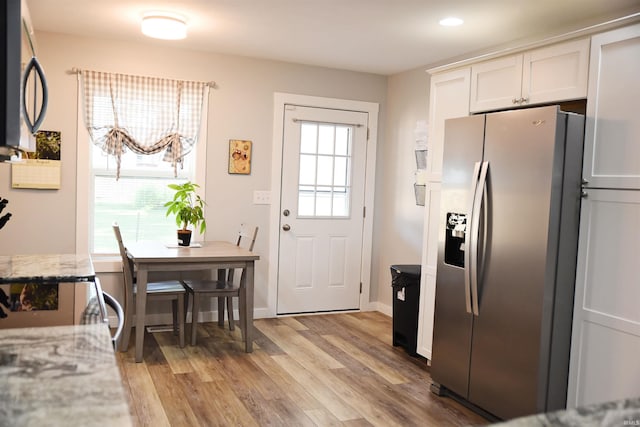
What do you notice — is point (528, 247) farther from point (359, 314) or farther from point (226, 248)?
point (359, 314)

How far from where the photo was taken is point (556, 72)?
118 inches

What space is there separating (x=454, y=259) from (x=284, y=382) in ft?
4.43

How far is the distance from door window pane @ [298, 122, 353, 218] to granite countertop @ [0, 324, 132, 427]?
3946 millimetres

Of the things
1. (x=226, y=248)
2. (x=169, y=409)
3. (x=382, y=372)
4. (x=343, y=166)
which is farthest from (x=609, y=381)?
(x=343, y=166)

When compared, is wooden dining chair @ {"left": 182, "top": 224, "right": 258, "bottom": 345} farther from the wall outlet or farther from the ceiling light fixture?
the ceiling light fixture

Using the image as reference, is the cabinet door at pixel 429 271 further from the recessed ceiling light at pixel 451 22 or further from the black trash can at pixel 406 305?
the recessed ceiling light at pixel 451 22

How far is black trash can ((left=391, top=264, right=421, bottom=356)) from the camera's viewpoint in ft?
14.0

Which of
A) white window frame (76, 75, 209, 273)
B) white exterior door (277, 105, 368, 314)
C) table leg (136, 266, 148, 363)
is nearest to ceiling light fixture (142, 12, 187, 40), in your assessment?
white window frame (76, 75, 209, 273)

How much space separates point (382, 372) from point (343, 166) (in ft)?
7.43

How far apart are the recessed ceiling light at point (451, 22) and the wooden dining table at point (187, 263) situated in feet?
6.81

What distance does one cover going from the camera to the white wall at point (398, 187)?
514 centimetres

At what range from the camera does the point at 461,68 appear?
3.64m

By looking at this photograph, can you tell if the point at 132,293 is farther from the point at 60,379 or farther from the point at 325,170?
the point at 60,379

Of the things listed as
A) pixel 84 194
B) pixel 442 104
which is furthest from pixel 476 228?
pixel 84 194
